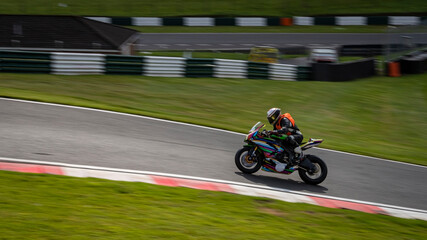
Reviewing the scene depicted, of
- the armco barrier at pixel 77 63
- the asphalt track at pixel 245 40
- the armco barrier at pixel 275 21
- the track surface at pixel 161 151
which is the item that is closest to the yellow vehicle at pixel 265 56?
the asphalt track at pixel 245 40

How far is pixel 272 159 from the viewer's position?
10.7m

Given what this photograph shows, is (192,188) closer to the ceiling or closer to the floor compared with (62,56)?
closer to the floor

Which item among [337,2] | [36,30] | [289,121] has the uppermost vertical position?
[337,2]

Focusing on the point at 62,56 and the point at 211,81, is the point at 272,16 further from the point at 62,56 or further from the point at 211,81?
the point at 62,56

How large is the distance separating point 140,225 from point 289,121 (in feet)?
16.0

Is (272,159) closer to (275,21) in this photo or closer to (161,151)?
(161,151)

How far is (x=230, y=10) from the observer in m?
38.2

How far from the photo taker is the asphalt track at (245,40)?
3110cm

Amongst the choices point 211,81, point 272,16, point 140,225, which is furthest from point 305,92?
point 272,16

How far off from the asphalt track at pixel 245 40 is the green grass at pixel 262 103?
32.4ft

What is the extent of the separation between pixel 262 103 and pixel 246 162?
7743 millimetres

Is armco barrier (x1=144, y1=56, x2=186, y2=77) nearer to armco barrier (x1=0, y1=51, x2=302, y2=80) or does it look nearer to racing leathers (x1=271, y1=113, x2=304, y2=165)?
armco barrier (x1=0, y1=51, x2=302, y2=80)

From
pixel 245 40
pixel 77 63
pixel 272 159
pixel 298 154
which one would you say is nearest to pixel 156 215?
pixel 272 159

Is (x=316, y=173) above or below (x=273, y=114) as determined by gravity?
below
